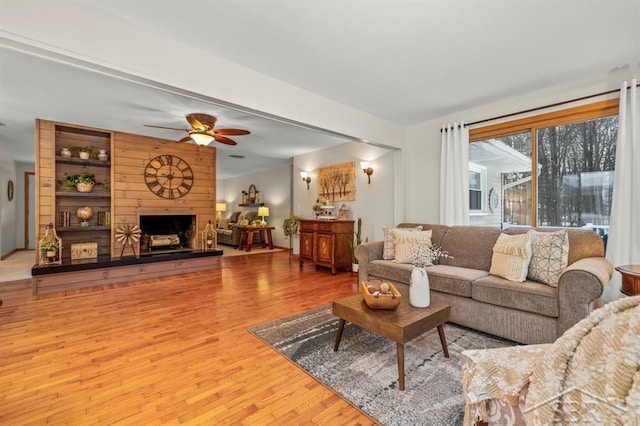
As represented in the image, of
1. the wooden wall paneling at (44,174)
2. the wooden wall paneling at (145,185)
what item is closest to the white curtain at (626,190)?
the wooden wall paneling at (145,185)

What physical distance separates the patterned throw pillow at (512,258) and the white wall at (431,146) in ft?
5.39

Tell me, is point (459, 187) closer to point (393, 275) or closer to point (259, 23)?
point (393, 275)

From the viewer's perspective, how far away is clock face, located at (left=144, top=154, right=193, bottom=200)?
520 centimetres

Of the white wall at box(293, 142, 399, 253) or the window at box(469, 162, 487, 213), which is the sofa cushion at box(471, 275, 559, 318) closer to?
the window at box(469, 162, 487, 213)

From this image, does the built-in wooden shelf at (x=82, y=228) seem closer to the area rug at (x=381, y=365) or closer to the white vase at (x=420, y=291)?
the area rug at (x=381, y=365)

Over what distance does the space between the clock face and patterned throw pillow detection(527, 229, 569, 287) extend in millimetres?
5628

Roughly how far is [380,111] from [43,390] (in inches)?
173

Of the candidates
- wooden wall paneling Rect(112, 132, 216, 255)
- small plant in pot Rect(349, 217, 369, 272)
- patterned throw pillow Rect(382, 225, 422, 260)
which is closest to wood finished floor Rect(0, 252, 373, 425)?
patterned throw pillow Rect(382, 225, 422, 260)

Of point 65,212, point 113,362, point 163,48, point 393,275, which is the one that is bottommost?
point 113,362

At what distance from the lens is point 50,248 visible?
13.2ft

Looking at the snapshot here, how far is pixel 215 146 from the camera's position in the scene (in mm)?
5949

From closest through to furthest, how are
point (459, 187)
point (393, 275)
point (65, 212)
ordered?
point (393, 275)
point (459, 187)
point (65, 212)

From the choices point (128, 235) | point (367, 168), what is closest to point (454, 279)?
point (367, 168)

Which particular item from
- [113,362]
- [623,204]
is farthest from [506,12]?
[113,362]
